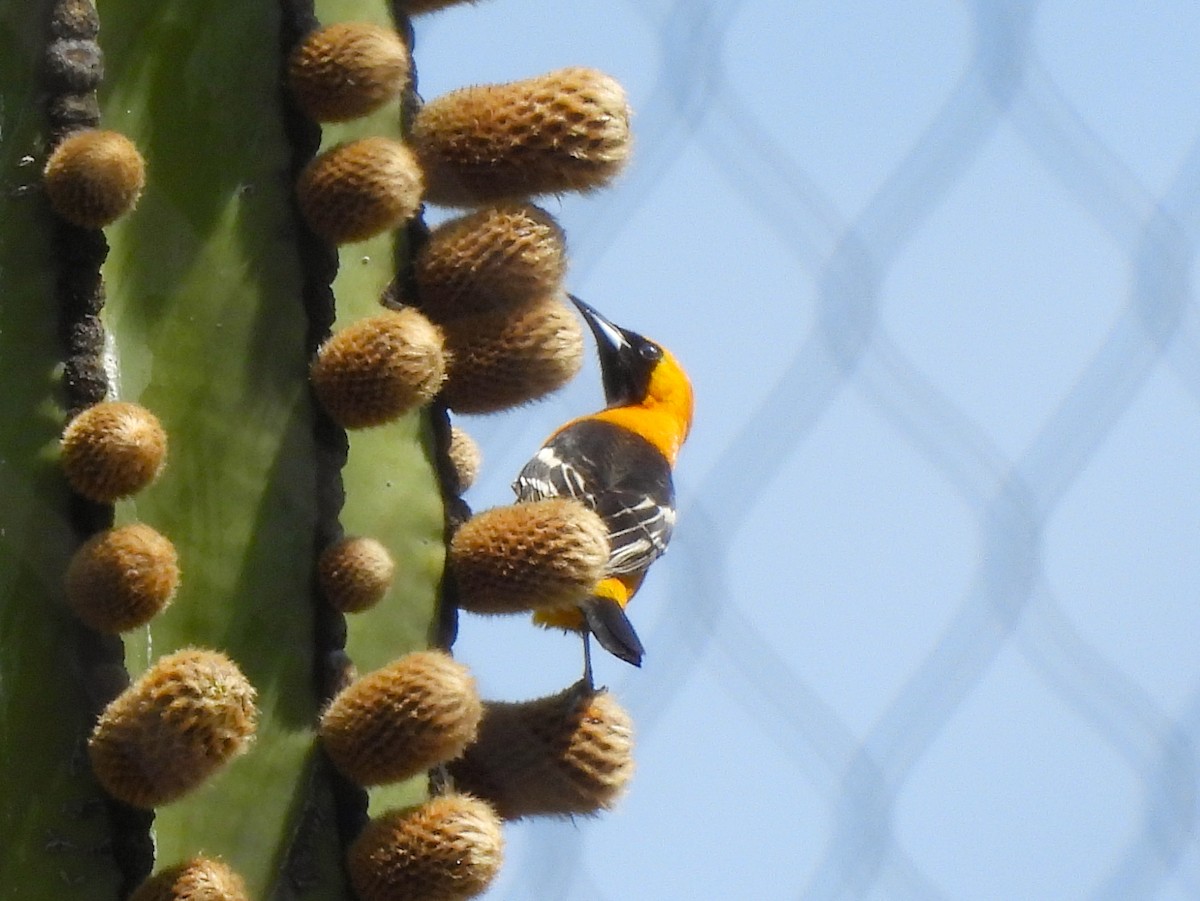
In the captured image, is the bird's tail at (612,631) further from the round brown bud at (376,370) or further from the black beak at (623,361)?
the black beak at (623,361)

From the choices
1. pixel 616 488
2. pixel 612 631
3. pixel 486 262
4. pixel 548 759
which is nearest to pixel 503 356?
pixel 486 262

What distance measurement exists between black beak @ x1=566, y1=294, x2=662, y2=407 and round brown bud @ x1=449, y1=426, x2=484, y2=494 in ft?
6.40

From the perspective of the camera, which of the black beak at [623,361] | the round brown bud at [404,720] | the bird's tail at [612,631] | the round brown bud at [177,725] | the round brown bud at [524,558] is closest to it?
the round brown bud at [177,725]

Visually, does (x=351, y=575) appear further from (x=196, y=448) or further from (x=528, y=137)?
(x=528, y=137)

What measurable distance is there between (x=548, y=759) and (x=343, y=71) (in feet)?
1.64

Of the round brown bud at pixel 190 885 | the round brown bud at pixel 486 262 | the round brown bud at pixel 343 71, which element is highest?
the round brown bud at pixel 343 71

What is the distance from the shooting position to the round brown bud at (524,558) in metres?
1.20

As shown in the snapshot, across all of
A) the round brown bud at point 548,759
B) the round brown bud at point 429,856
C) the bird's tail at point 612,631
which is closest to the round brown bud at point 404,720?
the round brown bud at point 429,856

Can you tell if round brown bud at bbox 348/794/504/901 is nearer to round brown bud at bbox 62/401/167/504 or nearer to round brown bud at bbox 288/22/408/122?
round brown bud at bbox 62/401/167/504

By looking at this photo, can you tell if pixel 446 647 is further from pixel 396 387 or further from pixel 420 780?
pixel 396 387

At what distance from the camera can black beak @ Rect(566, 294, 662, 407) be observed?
3.43m

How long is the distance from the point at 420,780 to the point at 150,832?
20 centimetres

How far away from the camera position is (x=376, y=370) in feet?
3.69

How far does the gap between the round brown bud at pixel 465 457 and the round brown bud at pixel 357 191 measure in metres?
0.23
